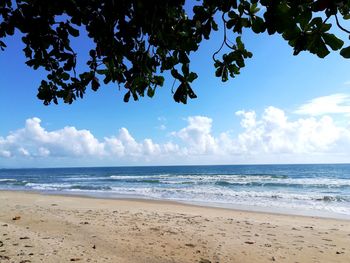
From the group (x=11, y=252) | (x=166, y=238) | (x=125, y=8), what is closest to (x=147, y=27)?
(x=125, y=8)

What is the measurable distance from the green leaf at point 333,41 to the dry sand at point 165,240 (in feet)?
14.6

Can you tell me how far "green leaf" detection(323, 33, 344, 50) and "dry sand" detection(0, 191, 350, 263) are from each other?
14.6 feet

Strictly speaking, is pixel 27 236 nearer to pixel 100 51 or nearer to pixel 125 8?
pixel 100 51

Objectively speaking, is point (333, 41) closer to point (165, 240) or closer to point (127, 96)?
point (127, 96)

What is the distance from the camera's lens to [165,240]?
6535 mm

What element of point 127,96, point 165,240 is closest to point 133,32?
point 127,96

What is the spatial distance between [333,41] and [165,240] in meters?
5.62

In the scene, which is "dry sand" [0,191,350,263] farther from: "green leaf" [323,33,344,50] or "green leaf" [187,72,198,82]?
"green leaf" [323,33,344,50]

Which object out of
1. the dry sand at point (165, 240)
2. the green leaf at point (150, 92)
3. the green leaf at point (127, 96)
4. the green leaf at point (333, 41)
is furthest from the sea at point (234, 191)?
the green leaf at point (333, 41)

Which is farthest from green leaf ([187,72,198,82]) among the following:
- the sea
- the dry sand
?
the sea

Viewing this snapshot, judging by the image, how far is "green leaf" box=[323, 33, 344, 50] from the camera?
1.61 metres

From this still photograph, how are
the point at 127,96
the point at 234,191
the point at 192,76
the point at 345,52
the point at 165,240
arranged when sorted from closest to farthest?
the point at 345,52 < the point at 192,76 < the point at 127,96 < the point at 165,240 < the point at 234,191

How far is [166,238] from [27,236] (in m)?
2.64

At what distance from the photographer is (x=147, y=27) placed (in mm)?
2455
